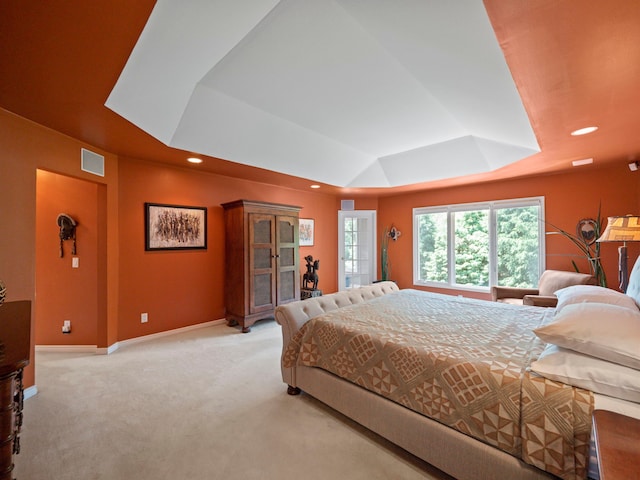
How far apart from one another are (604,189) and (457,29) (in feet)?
12.3

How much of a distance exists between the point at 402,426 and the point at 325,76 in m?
2.57

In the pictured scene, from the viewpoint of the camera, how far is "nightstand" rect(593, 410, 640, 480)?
0.66 meters

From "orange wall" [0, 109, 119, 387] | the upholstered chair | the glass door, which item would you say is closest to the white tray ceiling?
"orange wall" [0, 109, 119, 387]

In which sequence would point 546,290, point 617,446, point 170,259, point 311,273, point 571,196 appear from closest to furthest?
point 617,446 < point 546,290 < point 170,259 < point 571,196 < point 311,273

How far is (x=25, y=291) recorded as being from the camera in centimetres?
232

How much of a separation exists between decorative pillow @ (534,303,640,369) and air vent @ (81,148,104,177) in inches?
161

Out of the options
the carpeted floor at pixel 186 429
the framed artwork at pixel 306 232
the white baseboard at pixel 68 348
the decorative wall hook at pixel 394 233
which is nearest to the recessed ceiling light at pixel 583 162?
the decorative wall hook at pixel 394 233

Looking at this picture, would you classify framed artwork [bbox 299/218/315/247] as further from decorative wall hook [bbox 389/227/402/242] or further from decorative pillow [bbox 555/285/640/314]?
decorative pillow [bbox 555/285/640/314]

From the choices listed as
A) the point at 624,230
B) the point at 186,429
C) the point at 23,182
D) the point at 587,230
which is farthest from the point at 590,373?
the point at 23,182

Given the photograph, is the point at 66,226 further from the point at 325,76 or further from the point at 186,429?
the point at 325,76

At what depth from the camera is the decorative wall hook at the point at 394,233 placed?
566 cm

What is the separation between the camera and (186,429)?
1.90 m

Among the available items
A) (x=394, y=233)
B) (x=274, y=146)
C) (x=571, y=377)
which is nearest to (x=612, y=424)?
(x=571, y=377)

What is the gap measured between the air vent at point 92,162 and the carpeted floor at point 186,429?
2.06 metres
